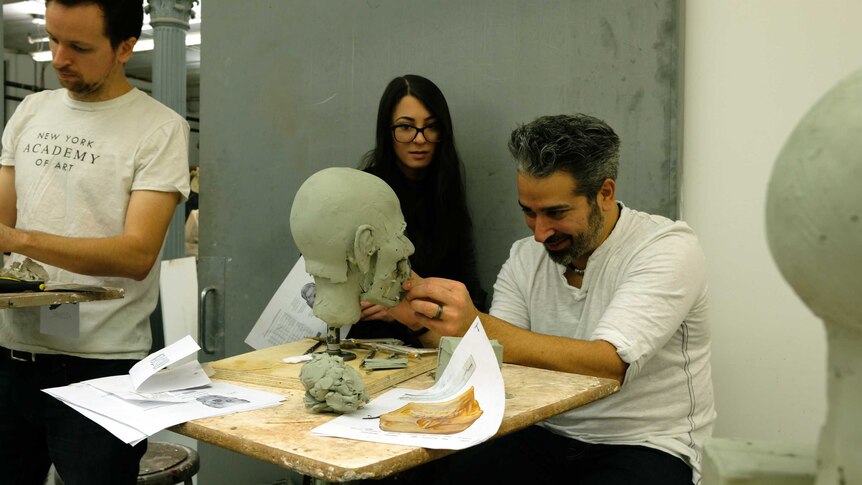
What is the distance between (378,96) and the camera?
2.98 meters

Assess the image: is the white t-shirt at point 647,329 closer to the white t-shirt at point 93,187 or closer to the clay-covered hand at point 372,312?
the clay-covered hand at point 372,312

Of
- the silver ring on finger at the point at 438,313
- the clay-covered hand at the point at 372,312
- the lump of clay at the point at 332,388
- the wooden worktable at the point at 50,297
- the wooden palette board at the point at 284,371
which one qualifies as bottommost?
the wooden palette board at the point at 284,371

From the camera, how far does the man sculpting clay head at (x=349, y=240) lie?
185cm

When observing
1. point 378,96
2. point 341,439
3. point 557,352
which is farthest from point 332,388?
point 378,96

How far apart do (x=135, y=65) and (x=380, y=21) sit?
8.91 m

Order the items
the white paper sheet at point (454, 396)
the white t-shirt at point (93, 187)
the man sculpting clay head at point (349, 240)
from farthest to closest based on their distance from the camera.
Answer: the white t-shirt at point (93, 187) < the man sculpting clay head at point (349, 240) < the white paper sheet at point (454, 396)

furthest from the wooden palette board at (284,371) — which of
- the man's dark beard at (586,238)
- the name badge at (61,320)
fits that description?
the man's dark beard at (586,238)

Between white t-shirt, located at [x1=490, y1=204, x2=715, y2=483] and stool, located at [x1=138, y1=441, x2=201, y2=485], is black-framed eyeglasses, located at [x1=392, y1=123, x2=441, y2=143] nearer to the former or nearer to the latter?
white t-shirt, located at [x1=490, y1=204, x2=715, y2=483]

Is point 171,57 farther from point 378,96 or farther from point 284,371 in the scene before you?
point 284,371

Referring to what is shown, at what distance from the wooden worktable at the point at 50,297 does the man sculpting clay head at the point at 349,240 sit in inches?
18.8

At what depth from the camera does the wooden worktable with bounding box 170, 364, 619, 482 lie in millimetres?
1188

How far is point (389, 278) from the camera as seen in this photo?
1.95 meters

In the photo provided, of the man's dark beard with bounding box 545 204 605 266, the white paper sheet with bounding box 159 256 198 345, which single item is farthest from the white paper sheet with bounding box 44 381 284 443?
the white paper sheet with bounding box 159 256 198 345

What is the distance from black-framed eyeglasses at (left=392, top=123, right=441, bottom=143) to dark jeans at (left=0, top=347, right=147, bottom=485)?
45.1 inches
